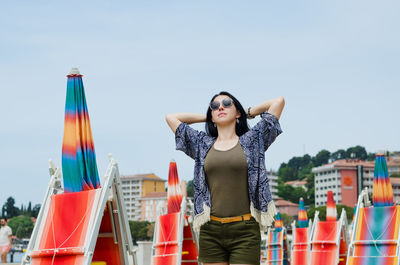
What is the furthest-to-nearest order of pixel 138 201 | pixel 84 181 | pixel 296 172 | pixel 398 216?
pixel 296 172, pixel 138 201, pixel 398 216, pixel 84 181

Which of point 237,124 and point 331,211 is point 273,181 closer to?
point 331,211

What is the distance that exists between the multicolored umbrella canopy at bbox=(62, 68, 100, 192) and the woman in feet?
6.18

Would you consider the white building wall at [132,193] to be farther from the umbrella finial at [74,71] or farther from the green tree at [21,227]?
the umbrella finial at [74,71]

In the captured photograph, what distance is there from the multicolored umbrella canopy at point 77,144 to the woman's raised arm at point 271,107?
6.76 feet

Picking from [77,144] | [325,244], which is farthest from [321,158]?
[77,144]

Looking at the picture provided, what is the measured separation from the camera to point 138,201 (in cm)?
15812

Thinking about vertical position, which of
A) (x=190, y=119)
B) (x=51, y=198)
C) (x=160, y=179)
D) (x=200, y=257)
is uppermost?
(x=160, y=179)

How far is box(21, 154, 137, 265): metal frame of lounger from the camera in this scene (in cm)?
Result: 482

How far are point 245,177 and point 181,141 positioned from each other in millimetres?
477

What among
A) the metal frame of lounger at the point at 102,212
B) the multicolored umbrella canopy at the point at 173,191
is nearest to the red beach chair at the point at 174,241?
the multicolored umbrella canopy at the point at 173,191

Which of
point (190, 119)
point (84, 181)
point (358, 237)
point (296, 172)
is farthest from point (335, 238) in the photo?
point (296, 172)

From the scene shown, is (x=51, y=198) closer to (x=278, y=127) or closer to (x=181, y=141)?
(x=181, y=141)

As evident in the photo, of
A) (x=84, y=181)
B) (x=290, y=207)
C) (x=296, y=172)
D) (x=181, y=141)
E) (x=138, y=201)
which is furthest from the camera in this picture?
(x=296, y=172)

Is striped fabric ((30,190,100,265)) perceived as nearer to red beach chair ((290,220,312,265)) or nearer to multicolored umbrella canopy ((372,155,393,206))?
multicolored umbrella canopy ((372,155,393,206))
